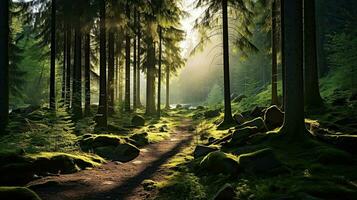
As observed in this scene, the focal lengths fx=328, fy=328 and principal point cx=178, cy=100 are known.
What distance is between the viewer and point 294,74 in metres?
9.52

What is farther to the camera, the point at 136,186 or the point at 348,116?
the point at 348,116

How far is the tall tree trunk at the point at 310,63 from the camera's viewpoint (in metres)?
14.6

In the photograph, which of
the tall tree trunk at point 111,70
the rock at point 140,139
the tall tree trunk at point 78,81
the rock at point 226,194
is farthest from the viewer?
the tall tree trunk at point 111,70

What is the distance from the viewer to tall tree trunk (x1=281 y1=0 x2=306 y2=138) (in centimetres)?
941

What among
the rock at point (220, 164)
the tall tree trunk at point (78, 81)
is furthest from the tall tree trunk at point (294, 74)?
the tall tree trunk at point (78, 81)

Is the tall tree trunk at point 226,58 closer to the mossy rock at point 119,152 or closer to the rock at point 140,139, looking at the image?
the rock at point 140,139

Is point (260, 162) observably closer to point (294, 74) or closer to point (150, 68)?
point (294, 74)

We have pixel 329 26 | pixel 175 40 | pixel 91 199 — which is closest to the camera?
pixel 91 199

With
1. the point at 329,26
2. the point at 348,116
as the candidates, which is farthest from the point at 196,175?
the point at 329,26

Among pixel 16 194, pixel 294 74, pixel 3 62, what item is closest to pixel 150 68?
pixel 3 62

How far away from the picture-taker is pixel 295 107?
9.41m

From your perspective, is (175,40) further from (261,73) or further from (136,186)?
(261,73)

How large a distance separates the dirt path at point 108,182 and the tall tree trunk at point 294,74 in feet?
12.9

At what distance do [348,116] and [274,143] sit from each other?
4344mm
